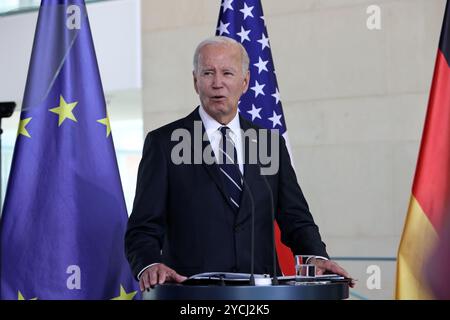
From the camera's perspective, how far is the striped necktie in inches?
99.6

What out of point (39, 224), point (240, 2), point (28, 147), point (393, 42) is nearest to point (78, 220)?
point (39, 224)

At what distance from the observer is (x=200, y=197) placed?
2.53 metres

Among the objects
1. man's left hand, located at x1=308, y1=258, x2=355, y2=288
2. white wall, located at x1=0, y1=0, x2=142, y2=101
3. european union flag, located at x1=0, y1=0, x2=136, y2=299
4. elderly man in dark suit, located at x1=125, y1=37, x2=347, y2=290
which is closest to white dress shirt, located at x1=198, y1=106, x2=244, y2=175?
elderly man in dark suit, located at x1=125, y1=37, x2=347, y2=290

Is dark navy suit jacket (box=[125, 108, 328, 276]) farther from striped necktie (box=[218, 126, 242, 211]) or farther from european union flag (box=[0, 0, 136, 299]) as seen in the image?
european union flag (box=[0, 0, 136, 299])

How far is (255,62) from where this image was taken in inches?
162

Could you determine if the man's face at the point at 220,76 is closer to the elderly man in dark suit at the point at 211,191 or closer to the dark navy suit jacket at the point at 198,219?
the elderly man in dark suit at the point at 211,191

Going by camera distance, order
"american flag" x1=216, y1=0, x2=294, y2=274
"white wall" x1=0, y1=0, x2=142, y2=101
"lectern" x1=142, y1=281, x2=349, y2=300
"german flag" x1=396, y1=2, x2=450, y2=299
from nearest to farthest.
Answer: "lectern" x1=142, y1=281, x2=349, y2=300 → "german flag" x1=396, y1=2, x2=450, y2=299 → "american flag" x1=216, y1=0, x2=294, y2=274 → "white wall" x1=0, y1=0, x2=142, y2=101

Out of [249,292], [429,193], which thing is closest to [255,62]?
[429,193]

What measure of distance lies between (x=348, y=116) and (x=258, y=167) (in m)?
2.29

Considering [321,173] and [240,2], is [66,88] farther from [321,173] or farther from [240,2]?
[321,173]

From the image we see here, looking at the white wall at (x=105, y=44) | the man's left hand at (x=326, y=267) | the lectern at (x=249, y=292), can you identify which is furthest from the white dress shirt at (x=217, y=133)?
the white wall at (x=105, y=44)

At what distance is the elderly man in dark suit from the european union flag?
4.17 feet

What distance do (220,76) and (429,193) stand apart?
1771mm

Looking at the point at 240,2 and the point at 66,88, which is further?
the point at 240,2
